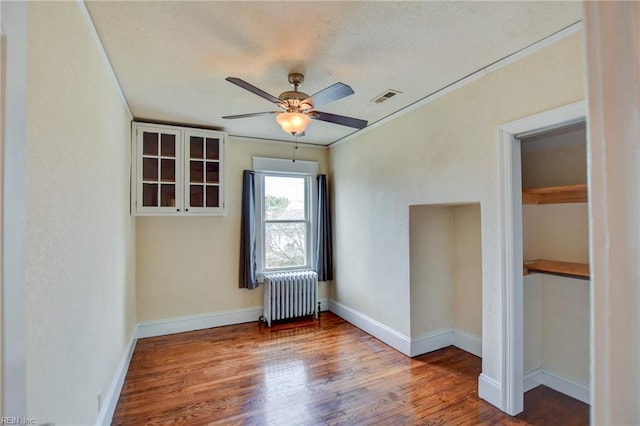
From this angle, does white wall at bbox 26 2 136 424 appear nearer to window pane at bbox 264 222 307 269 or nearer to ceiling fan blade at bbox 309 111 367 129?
ceiling fan blade at bbox 309 111 367 129

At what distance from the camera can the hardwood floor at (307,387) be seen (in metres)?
2.23

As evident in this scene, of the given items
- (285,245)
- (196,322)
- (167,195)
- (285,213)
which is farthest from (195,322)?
(285,213)

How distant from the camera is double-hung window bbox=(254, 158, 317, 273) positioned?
437 cm

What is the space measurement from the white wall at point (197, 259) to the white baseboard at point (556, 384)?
10.6 ft

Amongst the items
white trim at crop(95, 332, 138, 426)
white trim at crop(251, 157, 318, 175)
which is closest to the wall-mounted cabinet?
white trim at crop(251, 157, 318, 175)

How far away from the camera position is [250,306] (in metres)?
4.32

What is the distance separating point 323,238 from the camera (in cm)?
461

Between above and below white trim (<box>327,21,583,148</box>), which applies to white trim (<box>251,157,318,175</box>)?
below

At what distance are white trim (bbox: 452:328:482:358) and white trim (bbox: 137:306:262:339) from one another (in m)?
2.58

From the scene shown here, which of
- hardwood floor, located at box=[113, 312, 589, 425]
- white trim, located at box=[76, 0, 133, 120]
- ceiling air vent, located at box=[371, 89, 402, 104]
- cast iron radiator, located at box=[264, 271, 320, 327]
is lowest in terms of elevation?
hardwood floor, located at box=[113, 312, 589, 425]

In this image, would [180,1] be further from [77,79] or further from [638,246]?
[638,246]

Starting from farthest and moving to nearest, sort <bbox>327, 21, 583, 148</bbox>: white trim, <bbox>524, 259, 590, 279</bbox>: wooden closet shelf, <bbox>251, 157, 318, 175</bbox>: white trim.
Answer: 1. <bbox>251, 157, 318, 175</bbox>: white trim
2. <bbox>524, 259, 590, 279</bbox>: wooden closet shelf
3. <bbox>327, 21, 583, 148</bbox>: white trim

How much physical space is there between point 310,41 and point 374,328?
316 centimetres

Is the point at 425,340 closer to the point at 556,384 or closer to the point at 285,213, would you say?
the point at 556,384
